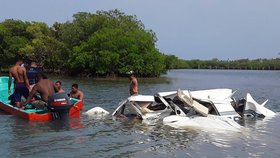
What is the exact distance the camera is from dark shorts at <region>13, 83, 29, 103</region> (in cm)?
1825

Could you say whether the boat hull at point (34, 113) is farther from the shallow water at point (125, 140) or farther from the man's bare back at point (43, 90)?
the man's bare back at point (43, 90)

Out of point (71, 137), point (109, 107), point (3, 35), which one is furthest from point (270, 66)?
point (71, 137)

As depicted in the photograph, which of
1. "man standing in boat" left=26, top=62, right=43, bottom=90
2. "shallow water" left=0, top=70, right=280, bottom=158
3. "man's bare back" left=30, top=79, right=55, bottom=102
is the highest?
"man standing in boat" left=26, top=62, right=43, bottom=90

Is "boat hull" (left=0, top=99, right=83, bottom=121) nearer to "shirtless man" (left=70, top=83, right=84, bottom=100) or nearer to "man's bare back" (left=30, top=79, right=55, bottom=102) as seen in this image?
"man's bare back" (left=30, top=79, right=55, bottom=102)

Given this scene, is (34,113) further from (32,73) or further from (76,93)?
(32,73)

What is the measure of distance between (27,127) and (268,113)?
10.9 metres

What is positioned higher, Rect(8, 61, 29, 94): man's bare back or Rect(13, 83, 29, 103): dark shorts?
Rect(8, 61, 29, 94): man's bare back

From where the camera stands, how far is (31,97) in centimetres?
1669

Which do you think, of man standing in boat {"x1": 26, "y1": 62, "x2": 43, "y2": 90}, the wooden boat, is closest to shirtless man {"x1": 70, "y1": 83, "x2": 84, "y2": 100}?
the wooden boat

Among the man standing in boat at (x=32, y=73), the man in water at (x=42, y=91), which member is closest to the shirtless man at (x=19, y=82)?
the man in water at (x=42, y=91)

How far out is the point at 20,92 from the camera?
60.2 feet

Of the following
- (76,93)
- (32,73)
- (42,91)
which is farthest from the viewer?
(32,73)

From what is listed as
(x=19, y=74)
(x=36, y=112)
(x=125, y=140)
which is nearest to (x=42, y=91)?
(x=36, y=112)

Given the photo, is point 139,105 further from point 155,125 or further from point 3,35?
point 3,35
